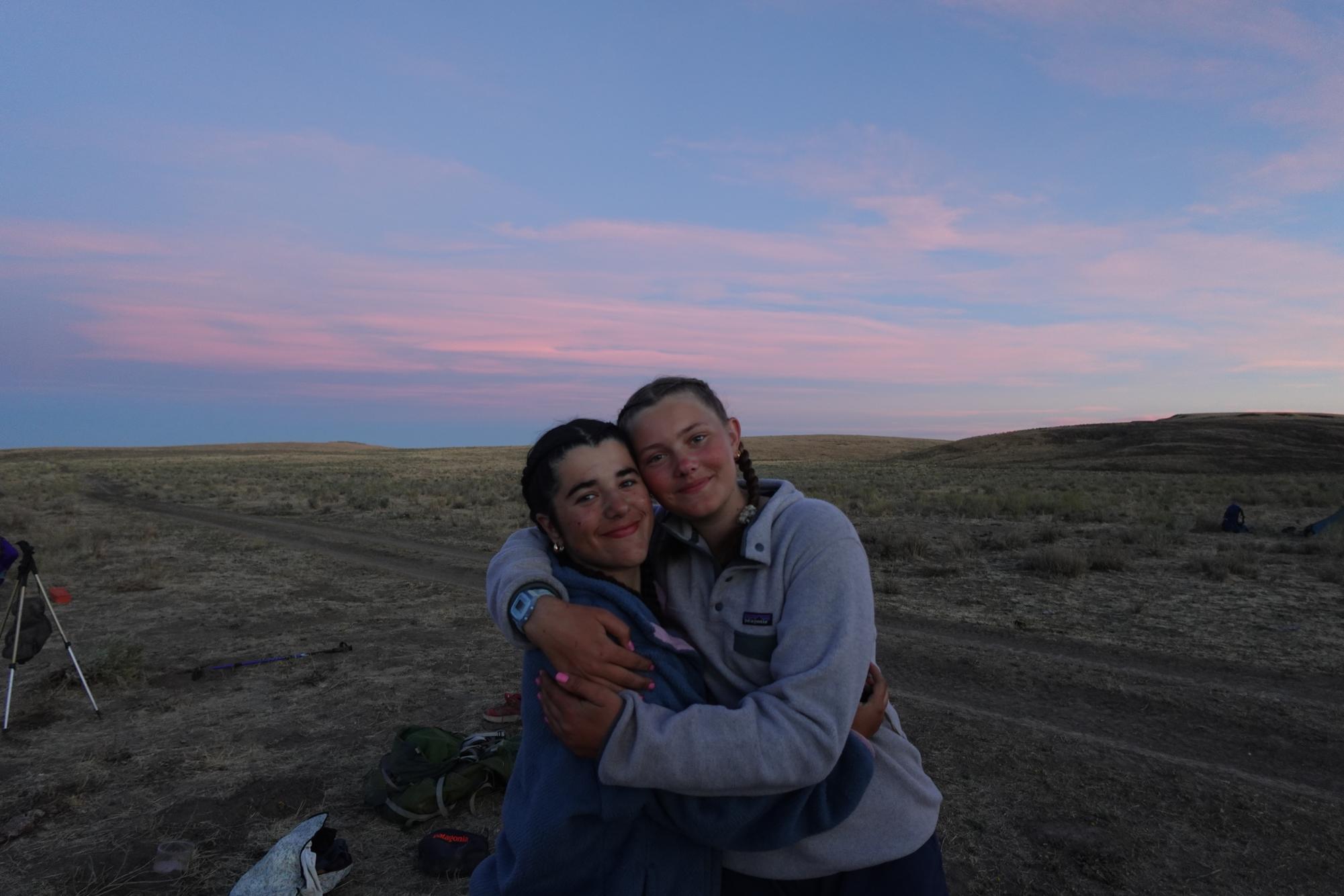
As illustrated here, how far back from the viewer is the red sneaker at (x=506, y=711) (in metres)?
5.69

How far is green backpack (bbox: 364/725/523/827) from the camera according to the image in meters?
4.34

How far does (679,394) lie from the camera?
206 cm

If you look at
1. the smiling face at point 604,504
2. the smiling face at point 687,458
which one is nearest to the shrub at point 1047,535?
the smiling face at point 687,458

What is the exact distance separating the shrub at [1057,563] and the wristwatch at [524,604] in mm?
10628

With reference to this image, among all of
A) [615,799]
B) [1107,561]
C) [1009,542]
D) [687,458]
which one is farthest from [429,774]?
[1009,542]

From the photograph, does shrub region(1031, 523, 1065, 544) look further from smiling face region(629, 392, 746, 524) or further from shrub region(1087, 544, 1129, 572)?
smiling face region(629, 392, 746, 524)

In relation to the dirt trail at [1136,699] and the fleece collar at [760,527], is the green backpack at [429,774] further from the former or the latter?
the dirt trail at [1136,699]

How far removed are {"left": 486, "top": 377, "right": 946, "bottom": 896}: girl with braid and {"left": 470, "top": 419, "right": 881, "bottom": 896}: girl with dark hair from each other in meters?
0.06

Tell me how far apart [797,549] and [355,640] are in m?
7.49

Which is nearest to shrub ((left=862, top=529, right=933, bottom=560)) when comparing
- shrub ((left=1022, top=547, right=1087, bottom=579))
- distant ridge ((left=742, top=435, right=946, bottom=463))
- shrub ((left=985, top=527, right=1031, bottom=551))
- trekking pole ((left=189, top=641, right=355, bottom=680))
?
shrub ((left=985, top=527, right=1031, bottom=551))

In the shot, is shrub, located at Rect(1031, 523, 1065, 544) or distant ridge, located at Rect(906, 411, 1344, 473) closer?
shrub, located at Rect(1031, 523, 1065, 544)

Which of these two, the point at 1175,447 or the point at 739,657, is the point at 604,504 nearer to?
the point at 739,657

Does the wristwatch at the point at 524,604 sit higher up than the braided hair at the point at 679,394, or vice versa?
the braided hair at the point at 679,394

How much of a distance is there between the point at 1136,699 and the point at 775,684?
19.3 feet
